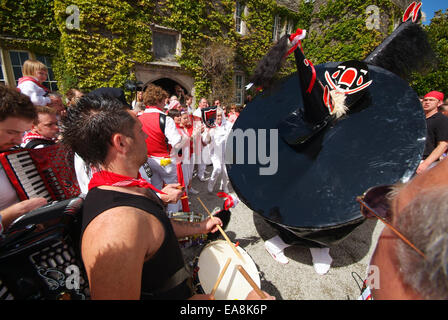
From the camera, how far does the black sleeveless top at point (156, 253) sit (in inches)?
37.9

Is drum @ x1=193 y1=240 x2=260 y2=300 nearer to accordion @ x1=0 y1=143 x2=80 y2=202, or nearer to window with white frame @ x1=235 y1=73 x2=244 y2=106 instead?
accordion @ x1=0 y1=143 x2=80 y2=202

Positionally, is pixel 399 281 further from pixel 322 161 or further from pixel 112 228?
pixel 322 161

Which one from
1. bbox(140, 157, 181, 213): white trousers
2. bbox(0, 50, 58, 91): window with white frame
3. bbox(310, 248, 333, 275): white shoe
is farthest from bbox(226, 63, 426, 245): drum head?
bbox(0, 50, 58, 91): window with white frame

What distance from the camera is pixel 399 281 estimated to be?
1.96ft

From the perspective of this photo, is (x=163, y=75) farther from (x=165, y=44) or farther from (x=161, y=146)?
(x=161, y=146)

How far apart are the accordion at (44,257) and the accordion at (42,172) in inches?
30.2

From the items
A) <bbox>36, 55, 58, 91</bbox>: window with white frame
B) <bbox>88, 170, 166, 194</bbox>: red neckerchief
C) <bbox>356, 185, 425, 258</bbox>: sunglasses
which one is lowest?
<bbox>88, 170, 166, 194</bbox>: red neckerchief

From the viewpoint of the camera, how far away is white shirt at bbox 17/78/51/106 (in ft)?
10.7

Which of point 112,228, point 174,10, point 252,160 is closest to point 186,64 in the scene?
point 174,10

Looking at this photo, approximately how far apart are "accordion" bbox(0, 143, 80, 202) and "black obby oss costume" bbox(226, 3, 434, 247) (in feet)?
5.89

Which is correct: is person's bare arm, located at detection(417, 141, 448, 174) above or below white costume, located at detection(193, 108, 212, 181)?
above

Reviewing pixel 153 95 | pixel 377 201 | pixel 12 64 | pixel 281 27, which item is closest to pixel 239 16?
pixel 281 27

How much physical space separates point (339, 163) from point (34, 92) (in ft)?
16.2
